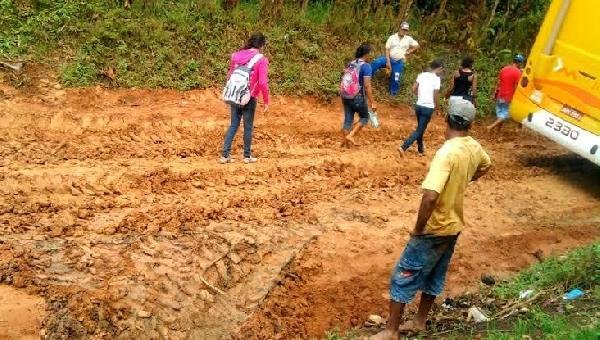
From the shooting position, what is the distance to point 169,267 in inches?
205

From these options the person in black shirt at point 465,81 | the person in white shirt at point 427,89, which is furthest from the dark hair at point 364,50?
the person in black shirt at point 465,81

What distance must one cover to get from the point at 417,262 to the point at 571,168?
580 centimetres

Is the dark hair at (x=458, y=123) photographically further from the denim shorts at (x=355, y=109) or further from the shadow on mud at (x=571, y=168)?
the shadow on mud at (x=571, y=168)

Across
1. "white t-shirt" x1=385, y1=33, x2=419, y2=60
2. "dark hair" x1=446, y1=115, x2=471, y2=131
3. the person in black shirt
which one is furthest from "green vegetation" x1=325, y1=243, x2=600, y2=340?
"white t-shirt" x1=385, y1=33, x2=419, y2=60

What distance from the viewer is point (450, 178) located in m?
4.13

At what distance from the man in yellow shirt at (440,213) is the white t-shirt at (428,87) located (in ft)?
12.6

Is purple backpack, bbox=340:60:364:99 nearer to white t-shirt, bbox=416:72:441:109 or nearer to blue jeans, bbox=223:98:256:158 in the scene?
white t-shirt, bbox=416:72:441:109

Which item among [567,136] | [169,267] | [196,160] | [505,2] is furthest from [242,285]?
[505,2]

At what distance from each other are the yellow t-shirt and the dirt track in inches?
51.3

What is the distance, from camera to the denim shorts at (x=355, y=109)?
8172mm

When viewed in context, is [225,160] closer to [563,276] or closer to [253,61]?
[253,61]

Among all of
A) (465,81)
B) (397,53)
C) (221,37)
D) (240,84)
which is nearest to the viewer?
(240,84)

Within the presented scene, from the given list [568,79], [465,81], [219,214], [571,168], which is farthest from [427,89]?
[219,214]

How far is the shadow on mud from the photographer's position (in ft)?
28.4
